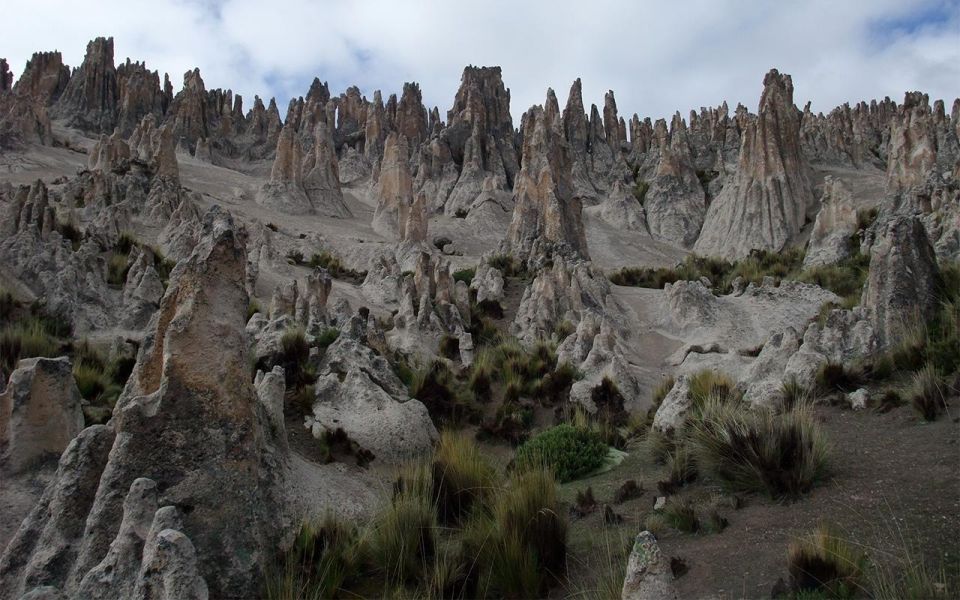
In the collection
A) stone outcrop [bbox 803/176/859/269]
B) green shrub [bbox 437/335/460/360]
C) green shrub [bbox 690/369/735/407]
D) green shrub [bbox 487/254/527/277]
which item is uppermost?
stone outcrop [bbox 803/176/859/269]

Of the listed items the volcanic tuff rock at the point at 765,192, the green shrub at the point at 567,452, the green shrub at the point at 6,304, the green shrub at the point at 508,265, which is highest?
the volcanic tuff rock at the point at 765,192

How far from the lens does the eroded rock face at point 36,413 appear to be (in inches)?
201

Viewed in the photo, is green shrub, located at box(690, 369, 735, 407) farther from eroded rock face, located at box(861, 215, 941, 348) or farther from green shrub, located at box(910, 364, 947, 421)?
eroded rock face, located at box(861, 215, 941, 348)

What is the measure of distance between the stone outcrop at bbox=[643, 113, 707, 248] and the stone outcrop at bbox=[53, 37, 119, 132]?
50960 mm

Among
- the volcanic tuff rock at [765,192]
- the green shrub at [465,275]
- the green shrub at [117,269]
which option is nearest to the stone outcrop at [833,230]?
the volcanic tuff rock at [765,192]

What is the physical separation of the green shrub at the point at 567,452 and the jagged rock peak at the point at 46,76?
7503cm

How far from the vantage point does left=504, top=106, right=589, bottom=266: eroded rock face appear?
28984mm

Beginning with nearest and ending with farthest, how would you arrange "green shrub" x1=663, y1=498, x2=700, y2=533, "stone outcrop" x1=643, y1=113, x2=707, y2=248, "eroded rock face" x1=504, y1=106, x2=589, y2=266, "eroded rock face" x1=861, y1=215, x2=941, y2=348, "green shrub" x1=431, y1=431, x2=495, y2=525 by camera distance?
"green shrub" x1=663, y1=498, x2=700, y2=533 < "green shrub" x1=431, y1=431, x2=495, y2=525 < "eroded rock face" x1=861, y1=215, x2=941, y2=348 < "eroded rock face" x1=504, y1=106, x2=589, y2=266 < "stone outcrop" x1=643, y1=113, x2=707, y2=248

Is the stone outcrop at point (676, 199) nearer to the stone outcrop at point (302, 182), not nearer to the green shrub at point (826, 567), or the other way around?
the stone outcrop at point (302, 182)

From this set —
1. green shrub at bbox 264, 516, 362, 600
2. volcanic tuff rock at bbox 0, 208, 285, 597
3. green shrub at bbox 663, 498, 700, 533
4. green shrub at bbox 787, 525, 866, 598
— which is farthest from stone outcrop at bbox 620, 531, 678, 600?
volcanic tuff rock at bbox 0, 208, 285, 597

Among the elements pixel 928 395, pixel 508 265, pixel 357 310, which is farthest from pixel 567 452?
pixel 508 265

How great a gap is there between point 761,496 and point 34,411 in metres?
5.83

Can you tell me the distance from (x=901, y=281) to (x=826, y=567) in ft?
27.3

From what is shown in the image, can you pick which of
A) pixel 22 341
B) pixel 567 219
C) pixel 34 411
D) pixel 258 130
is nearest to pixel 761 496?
pixel 34 411
